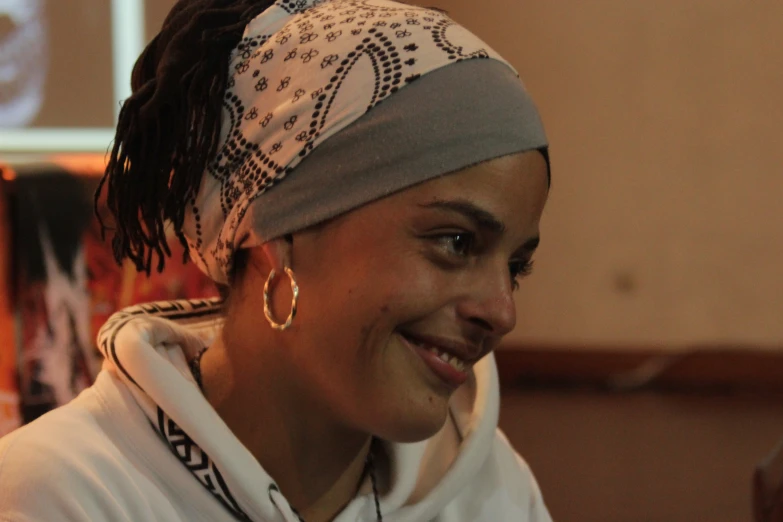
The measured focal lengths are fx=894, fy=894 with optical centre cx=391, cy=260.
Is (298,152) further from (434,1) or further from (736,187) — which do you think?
(736,187)

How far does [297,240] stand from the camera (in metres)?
0.99

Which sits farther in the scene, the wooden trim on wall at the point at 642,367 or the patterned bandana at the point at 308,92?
the wooden trim on wall at the point at 642,367

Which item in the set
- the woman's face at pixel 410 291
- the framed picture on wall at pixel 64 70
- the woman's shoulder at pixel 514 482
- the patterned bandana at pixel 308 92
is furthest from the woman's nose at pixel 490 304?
the framed picture on wall at pixel 64 70

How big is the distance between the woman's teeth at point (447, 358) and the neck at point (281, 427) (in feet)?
0.53

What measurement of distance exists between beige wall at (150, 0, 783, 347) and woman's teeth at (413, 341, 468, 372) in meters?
2.47

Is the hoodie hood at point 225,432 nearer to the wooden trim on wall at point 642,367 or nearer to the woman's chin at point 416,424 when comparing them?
the woman's chin at point 416,424

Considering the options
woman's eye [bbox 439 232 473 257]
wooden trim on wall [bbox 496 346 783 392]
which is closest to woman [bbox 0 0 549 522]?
woman's eye [bbox 439 232 473 257]

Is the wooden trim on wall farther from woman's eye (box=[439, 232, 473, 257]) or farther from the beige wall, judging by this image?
woman's eye (box=[439, 232, 473, 257])

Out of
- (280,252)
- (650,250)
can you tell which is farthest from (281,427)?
(650,250)

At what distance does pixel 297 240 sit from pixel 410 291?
0.48ft

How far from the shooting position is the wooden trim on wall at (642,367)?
3.40 metres

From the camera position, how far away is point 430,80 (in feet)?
3.15

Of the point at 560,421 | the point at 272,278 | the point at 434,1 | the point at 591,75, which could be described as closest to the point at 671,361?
the point at 560,421

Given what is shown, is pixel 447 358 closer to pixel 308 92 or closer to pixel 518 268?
pixel 518 268
